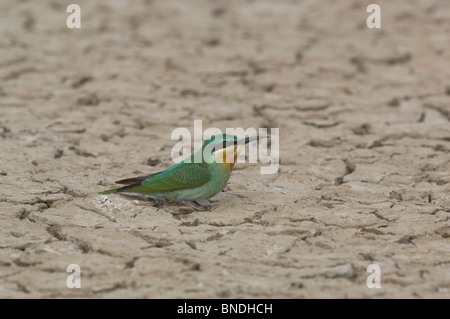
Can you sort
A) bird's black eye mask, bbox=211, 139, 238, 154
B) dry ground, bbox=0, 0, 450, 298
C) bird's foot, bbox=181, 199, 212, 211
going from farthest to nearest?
bird's foot, bbox=181, 199, 212, 211 < bird's black eye mask, bbox=211, 139, 238, 154 < dry ground, bbox=0, 0, 450, 298

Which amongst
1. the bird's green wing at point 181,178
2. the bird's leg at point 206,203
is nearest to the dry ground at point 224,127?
the bird's leg at point 206,203

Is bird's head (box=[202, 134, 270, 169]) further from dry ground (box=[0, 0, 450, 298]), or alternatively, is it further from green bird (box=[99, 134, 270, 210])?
dry ground (box=[0, 0, 450, 298])

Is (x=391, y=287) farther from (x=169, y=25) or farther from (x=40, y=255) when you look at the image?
(x=169, y=25)

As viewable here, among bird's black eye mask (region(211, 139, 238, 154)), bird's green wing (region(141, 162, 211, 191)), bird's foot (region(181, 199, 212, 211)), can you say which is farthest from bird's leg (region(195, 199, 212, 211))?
bird's black eye mask (region(211, 139, 238, 154))

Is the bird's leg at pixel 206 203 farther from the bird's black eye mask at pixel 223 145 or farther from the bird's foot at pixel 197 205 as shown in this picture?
the bird's black eye mask at pixel 223 145

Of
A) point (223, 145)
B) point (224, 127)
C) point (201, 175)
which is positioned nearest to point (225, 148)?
point (223, 145)

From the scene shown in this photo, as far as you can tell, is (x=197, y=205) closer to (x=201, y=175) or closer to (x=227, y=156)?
(x=201, y=175)
